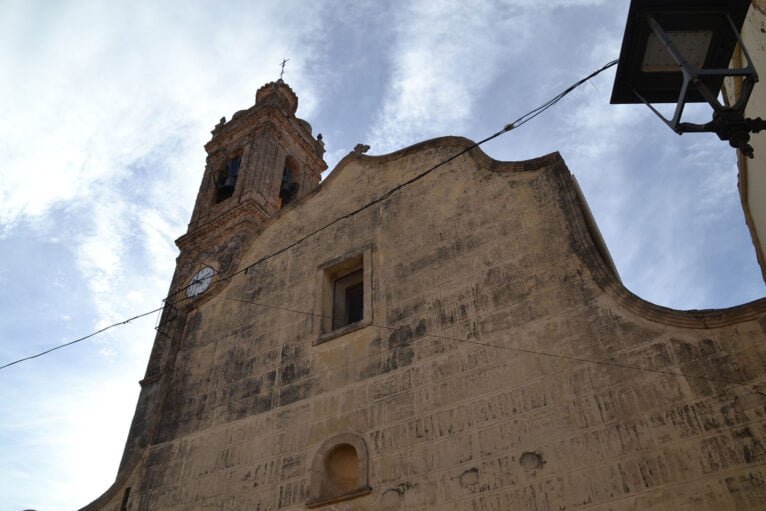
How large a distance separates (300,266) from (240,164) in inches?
486

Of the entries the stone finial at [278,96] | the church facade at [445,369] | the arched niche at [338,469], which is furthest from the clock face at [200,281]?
the arched niche at [338,469]

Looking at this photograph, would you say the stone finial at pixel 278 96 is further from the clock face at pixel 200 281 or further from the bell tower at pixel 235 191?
the clock face at pixel 200 281

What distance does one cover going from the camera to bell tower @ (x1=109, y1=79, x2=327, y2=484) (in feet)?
57.8

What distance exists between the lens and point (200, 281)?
60.1 ft

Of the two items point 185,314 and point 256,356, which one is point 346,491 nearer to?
point 256,356

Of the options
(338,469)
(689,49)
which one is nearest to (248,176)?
(338,469)

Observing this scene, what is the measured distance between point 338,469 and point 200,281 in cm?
1157

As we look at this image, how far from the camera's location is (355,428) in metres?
7.99

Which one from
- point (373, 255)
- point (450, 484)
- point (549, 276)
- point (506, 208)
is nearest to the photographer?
point (450, 484)

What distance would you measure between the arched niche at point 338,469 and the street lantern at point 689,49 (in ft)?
18.1

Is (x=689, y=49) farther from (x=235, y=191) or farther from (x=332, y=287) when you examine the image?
(x=235, y=191)

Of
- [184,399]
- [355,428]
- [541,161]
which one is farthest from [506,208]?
[184,399]

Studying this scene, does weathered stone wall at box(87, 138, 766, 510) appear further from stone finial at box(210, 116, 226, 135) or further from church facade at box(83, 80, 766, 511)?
stone finial at box(210, 116, 226, 135)

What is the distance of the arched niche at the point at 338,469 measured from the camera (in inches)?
299
